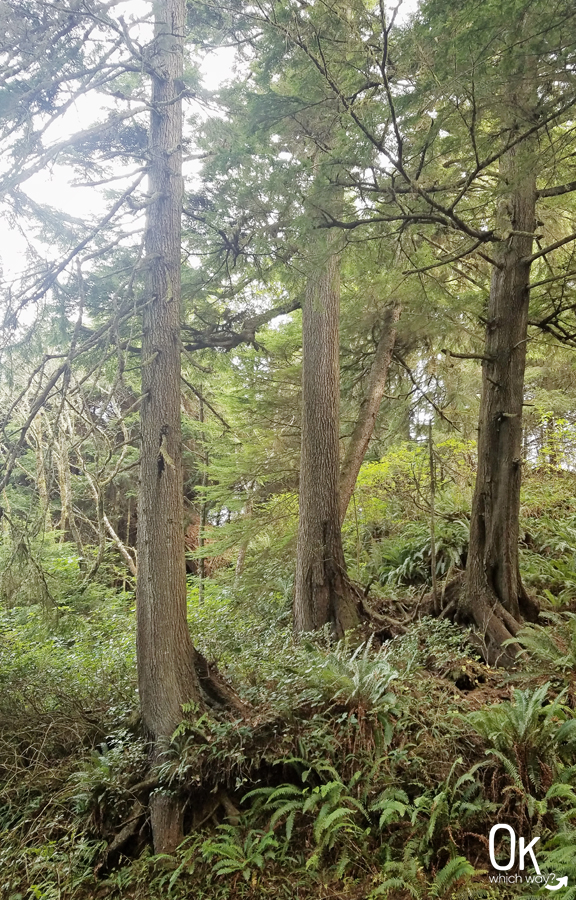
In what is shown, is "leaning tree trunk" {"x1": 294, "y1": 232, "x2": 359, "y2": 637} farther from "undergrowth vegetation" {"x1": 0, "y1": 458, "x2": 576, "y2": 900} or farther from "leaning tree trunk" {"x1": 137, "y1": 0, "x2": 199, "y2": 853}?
"leaning tree trunk" {"x1": 137, "y1": 0, "x2": 199, "y2": 853}

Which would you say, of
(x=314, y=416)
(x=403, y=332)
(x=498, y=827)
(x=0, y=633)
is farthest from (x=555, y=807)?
(x=0, y=633)

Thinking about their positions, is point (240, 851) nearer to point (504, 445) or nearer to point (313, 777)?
point (313, 777)

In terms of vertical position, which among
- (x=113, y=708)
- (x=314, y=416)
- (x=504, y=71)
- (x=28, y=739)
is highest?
(x=504, y=71)

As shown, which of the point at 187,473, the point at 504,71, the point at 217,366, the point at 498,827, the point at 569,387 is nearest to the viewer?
the point at 498,827

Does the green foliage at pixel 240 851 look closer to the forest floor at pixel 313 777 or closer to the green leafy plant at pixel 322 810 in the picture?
the forest floor at pixel 313 777

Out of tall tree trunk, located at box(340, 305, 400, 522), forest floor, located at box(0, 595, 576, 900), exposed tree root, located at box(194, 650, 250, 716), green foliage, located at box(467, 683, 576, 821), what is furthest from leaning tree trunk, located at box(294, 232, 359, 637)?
green foliage, located at box(467, 683, 576, 821)

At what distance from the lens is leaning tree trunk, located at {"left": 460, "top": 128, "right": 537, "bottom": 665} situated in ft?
17.5

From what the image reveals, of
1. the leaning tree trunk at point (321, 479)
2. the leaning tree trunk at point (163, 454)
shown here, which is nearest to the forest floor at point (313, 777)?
the leaning tree trunk at point (163, 454)

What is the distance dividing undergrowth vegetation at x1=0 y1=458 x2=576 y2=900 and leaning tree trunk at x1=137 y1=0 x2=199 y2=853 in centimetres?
27

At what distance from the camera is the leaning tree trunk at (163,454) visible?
4371 mm

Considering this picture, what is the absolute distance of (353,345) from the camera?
819cm

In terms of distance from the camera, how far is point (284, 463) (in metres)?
7.62

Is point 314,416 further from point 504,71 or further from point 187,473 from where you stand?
point 187,473

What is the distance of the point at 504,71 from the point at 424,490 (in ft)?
21.2
